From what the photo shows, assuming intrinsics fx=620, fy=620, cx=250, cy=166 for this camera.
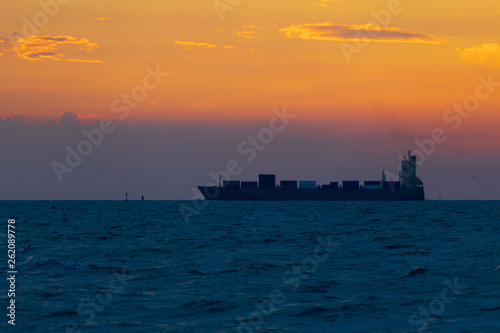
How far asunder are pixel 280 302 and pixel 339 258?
12.4 m

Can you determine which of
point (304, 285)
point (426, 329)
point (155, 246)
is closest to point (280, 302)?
point (304, 285)

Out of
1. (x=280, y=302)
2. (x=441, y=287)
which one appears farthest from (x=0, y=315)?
(x=441, y=287)

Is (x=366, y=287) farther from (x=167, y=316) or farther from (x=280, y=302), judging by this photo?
(x=167, y=316)

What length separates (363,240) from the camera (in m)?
43.6

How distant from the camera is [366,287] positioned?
A: 920 inches

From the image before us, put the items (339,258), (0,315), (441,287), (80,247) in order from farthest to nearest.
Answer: (80,247) < (339,258) < (441,287) < (0,315)

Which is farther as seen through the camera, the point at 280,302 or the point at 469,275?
the point at 469,275

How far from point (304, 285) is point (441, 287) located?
5095 mm

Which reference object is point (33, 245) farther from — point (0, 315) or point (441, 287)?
point (441, 287)

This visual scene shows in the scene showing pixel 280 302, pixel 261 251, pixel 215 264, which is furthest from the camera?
pixel 261 251

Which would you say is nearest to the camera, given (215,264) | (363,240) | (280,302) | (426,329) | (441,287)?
(426,329)

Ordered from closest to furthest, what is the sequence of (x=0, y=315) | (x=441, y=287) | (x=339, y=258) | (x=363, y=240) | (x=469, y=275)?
(x=0, y=315) < (x=441, y=287) < (x=469, y=275) < (x=339, y=258) < (x=363, y=240)

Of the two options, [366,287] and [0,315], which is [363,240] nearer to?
[366,287]

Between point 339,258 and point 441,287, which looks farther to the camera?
point 339,258
